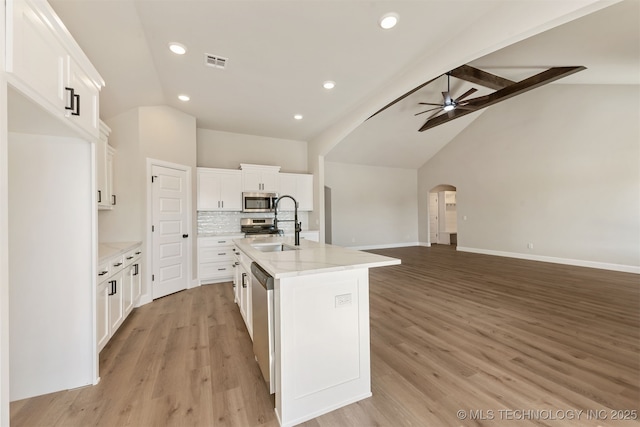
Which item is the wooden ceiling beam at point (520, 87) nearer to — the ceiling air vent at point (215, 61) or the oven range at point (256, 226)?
the ceiling air vent at point (215, 61)

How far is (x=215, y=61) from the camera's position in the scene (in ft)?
9.37

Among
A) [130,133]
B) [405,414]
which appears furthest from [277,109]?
[405,414]

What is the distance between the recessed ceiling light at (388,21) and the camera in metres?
2.21

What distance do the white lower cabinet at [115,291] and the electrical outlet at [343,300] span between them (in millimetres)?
1893

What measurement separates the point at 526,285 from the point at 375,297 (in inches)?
105

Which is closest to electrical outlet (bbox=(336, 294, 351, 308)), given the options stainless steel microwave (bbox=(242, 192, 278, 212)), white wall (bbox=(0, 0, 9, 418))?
white wall (bbox=(0, 0, 9, 418))

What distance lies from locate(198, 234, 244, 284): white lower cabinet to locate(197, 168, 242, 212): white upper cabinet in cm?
68

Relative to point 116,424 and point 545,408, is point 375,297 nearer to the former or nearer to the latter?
point 545,408

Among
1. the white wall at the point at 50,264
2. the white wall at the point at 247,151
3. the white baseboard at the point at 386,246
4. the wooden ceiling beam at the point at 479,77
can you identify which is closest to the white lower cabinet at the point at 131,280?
the white wall at the point at 50,264

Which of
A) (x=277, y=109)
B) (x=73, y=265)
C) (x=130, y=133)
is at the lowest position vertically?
(x=73, y=265)

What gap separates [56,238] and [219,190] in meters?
3.17

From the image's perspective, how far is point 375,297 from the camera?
143 inches

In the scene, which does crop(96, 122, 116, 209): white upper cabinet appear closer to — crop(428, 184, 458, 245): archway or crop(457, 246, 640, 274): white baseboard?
crop(457, 246, 640, 274): white baseboard

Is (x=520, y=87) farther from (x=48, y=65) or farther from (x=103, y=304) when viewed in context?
(x=103, y=304)
